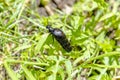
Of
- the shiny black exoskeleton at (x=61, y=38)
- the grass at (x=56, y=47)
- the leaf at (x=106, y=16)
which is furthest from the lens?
the leaf at (x=106, y=16)

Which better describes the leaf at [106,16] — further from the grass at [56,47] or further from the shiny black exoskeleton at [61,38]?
the shiny black exoskeleton at [61,38]

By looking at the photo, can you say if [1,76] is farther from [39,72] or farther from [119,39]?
[119,39]

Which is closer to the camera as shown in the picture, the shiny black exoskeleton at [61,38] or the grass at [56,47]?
the grass at [56,47]

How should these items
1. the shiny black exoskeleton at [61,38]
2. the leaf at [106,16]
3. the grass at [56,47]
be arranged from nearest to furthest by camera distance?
the grass at [56,47] < the shiny black exoskeleton at [61,38] < the leaf at [106,16]

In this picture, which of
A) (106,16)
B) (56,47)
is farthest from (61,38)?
(106,16)

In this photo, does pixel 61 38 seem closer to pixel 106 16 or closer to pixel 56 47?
pixel 56 47

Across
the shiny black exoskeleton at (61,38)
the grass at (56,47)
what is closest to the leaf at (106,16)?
the grass at (56,47)
